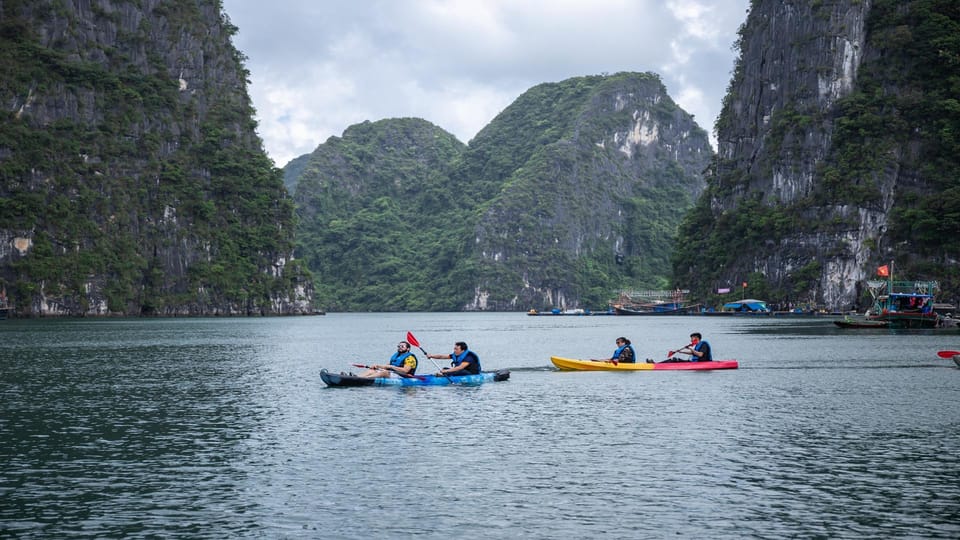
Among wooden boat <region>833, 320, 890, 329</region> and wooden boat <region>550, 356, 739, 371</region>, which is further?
wooden boat <region>833, 320, 890, 329</region>

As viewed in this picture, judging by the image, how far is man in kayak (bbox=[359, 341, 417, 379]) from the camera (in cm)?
3891

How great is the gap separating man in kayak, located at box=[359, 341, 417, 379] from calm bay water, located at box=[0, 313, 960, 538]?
3.77 feet

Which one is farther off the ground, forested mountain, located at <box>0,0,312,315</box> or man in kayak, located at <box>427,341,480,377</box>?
forested mountain, located at <box>0,0,312,315</box>

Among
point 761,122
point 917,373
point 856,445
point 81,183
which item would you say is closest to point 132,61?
point 81,183

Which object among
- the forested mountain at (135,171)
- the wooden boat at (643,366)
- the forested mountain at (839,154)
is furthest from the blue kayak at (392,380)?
the forested mountain at (135,171)

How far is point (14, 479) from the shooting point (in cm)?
2039

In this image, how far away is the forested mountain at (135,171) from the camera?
137 meters

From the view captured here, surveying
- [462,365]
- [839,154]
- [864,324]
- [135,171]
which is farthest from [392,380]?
[135,171]

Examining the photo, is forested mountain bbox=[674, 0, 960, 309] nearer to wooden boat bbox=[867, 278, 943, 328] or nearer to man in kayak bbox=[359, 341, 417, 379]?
wooden boat bbox=[867, 278, 943, 328]

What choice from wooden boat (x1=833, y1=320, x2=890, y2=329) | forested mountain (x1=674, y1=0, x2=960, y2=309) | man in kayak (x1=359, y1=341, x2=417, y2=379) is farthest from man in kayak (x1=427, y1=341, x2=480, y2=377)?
forested mountain (x1=674, y1=0, x2=960, y2=309)

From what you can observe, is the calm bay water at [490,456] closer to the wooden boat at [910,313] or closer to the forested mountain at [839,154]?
the wooden boat at [910,313]

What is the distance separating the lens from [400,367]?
3922cm

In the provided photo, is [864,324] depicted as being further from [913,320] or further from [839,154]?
[839,154]

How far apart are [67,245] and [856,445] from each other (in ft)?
441
